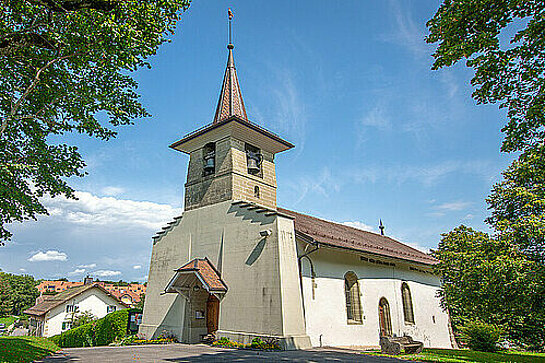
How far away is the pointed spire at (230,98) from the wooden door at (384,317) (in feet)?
45.0

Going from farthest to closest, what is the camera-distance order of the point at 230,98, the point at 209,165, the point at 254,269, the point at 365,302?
the point at 230,98
the point at 209,165
the point at 365,302
the point at 254,269

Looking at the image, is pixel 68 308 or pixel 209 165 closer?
pixel 209 165

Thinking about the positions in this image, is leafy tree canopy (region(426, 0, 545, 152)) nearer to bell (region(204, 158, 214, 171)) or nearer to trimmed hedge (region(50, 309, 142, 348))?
bell (region(204, 158, 214, 171))

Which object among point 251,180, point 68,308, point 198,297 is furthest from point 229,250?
point 68,308

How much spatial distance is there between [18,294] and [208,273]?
300ft

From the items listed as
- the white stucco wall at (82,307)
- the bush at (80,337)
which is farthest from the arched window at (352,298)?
the white stucco wall at (82,307)

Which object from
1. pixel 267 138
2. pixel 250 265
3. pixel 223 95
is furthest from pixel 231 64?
pixel 250 265

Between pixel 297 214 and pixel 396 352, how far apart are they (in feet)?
38.2

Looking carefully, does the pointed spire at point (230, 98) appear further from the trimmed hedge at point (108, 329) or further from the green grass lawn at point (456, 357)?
the green grass lawn at point (456, 357)

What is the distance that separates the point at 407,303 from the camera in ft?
76.1

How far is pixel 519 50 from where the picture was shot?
29.3ft

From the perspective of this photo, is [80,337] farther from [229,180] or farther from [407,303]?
[407,303]

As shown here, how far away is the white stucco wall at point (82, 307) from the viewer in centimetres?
3900

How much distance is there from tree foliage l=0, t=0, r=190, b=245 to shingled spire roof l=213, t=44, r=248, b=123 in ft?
33.2
